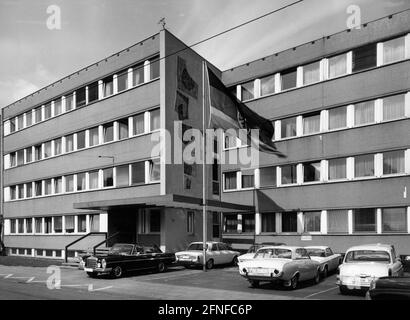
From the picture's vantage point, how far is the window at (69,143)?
37.5 metres

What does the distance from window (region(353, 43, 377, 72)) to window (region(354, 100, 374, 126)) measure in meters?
2.09

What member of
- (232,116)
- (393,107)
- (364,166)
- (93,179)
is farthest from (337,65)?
(93,179)

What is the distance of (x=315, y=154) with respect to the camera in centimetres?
2925

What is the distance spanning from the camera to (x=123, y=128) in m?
33.0

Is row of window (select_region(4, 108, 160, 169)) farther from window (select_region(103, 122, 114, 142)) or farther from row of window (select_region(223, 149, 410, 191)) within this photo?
row of window (select_region(223, 149, 410, 191))

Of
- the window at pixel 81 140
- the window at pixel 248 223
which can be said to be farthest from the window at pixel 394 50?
the window at pixel 81 140

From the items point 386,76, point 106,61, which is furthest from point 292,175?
point 106,61

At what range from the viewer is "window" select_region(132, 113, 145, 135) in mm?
31266

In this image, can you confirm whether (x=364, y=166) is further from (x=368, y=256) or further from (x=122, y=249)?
(x=122, y=249)

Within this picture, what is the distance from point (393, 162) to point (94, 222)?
64.9 feet

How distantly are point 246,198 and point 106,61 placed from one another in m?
13.6

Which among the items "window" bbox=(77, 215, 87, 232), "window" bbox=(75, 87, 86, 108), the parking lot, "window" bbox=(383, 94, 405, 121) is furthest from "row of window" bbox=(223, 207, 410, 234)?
"window" bbox=(75, 87, 86, 108)

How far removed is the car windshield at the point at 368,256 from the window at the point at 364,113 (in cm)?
1197

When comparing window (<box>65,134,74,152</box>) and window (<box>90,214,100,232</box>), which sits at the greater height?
window (<box>65,134,74,152</box>)
